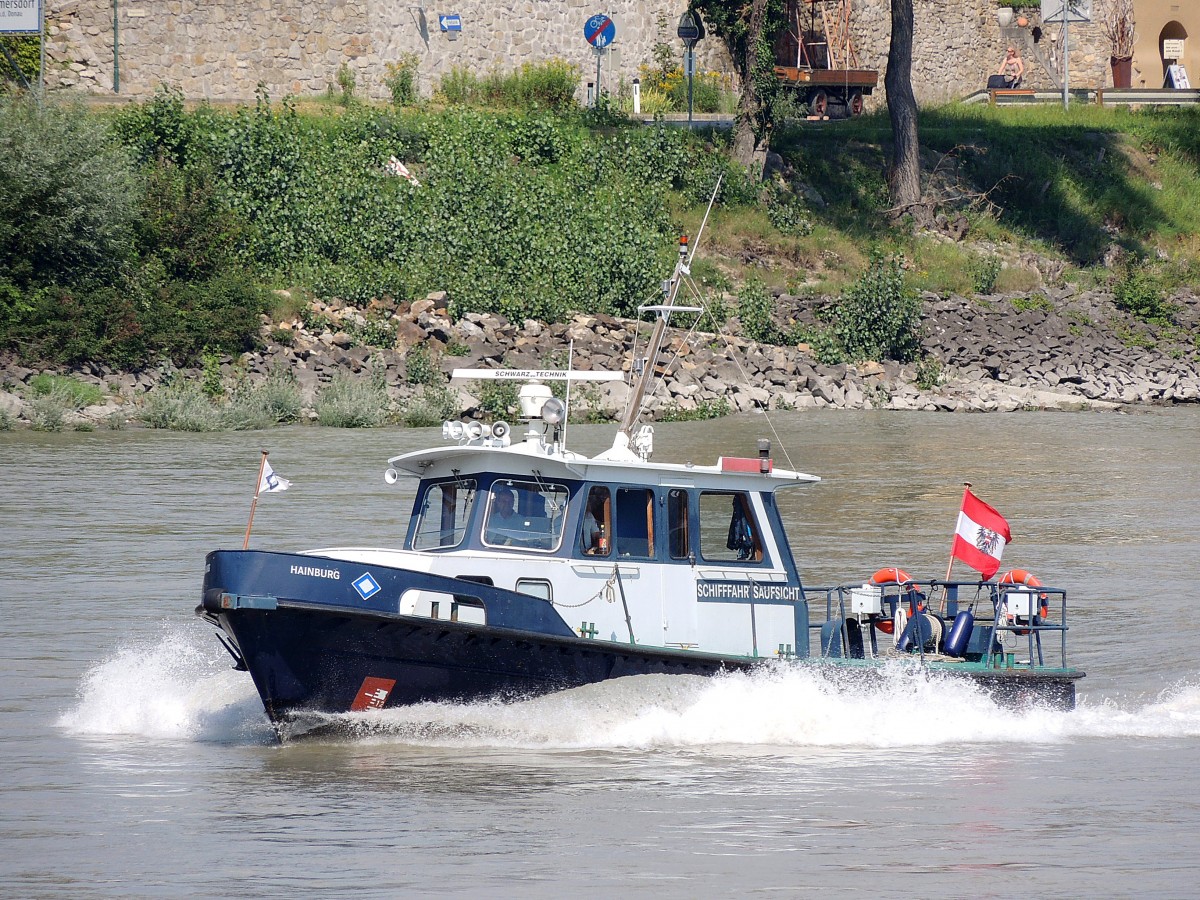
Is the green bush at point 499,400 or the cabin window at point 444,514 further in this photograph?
the green bush at point 499,400

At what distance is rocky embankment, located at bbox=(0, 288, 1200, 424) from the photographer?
36.3 m

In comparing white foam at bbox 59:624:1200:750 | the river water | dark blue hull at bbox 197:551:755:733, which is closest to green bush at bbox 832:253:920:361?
the river water

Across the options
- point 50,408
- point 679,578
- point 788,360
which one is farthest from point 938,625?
point 788,360

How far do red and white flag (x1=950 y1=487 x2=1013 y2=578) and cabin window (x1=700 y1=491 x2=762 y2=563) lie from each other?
194 centimetres

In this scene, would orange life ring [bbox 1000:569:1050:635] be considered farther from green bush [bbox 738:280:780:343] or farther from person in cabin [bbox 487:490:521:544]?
green bush [bbox 738:280:780:343]

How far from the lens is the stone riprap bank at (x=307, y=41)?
147 ft

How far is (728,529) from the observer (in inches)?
527

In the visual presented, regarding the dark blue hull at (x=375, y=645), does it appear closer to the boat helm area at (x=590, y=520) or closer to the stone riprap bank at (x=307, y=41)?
the boat helm area at (x=590, y=520)

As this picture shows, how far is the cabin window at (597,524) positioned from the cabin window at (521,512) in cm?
18

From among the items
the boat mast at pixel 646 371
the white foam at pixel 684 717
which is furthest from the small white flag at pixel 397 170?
the white foam at pixel 684 717

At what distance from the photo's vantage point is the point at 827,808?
10.6 metres

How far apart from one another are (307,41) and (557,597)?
36.7m

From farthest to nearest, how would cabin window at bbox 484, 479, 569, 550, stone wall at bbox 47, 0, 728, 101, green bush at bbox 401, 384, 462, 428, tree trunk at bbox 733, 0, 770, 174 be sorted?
stone wall at bbox 47, 0, 728, 101 < tree trunk at bbox 733, 0, 770, 174 < green bush at bbox 401, 384, 462, 428 < cabin window at bbox 484, 479, 569, 550

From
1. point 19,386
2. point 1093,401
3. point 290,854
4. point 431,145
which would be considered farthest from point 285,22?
point 290,854
